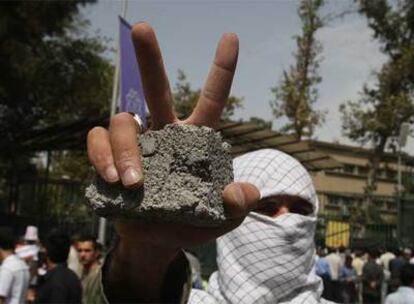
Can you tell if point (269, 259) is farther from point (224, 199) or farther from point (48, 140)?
point (48, 140)

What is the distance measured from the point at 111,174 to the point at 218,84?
28 cm

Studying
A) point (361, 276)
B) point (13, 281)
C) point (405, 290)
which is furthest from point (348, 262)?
point (13, 281)

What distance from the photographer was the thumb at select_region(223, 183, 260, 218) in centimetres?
124

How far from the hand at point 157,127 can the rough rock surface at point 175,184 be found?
3 centimetres

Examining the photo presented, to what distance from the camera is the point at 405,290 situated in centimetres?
545

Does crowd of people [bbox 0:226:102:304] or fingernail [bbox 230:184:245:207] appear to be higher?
fingernail [bbox 230:184:245:207]

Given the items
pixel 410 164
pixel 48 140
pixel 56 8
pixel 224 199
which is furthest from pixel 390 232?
pixel 224 199

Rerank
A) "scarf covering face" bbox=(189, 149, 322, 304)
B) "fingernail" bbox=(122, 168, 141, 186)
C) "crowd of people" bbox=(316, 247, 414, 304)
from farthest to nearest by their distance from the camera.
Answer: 1. "crowd of people" bbox=(316, 247, 414, 304)
2. "scarf covering face" bbox=(189, 149, 322, 304)
3. "fingernail" bbox=(122, 168, 141, 186)

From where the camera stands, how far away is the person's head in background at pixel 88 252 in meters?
6.40

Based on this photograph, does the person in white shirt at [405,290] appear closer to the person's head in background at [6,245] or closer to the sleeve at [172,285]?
the person's head in background at [6,245]

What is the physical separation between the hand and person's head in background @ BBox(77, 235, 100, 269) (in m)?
5.16

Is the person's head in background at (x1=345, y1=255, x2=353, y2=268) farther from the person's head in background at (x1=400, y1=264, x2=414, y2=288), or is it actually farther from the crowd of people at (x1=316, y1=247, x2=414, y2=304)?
the person's head in background at (x1=400, y1=264, x2=414, y2=288)

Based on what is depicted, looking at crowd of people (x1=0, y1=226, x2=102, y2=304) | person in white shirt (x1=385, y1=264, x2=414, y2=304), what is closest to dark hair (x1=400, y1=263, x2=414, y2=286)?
person in white shirt (x1=385, y1=264, x2=414, y2=304)

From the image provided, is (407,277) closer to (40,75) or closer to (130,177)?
(130,177)
